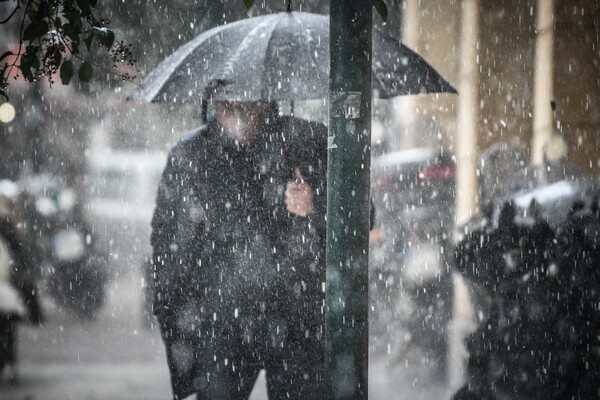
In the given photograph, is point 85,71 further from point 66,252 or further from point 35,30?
point 66,252

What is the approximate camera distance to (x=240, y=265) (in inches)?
165

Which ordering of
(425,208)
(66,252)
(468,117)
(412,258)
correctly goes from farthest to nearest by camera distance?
(468,117), (66,252), (425,208), (412,258)

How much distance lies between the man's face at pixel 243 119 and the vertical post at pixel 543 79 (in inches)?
213

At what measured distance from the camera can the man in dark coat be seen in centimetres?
419

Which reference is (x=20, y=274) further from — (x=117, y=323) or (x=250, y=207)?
(x=250, y=207)

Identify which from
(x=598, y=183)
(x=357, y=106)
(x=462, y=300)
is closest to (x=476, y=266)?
(x=598, y=183)

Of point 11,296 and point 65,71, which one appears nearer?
point 65,71

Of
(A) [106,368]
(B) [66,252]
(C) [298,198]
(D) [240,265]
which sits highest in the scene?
(C) [298,198]

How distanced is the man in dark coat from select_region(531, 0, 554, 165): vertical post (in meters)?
5.47

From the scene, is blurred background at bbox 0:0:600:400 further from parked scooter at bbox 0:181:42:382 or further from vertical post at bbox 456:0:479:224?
parked scooter at bbox 0:181:42:382

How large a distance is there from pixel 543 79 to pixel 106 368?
549cm

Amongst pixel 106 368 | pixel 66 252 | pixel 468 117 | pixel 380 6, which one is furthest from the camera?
pixel 468 117

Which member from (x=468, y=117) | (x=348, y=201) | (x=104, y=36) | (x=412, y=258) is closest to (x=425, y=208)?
(x=412, y=258)

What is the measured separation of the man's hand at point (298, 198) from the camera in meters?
4.22
